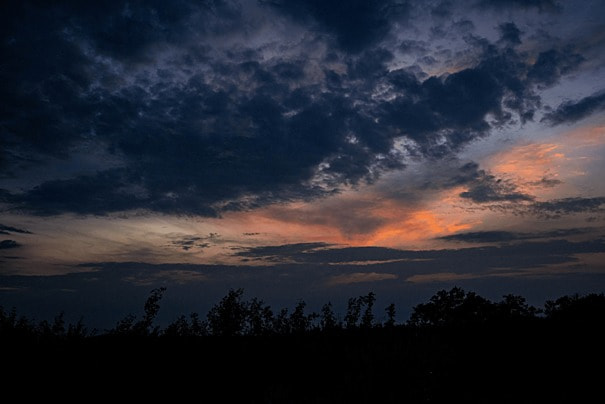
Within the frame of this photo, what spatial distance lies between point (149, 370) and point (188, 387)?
1.07 meters

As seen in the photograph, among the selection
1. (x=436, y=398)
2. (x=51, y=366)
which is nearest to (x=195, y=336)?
(x=51, y=366)

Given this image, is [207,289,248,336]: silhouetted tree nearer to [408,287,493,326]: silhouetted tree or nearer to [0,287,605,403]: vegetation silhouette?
[0,287,605,403]: vegetation silhouette

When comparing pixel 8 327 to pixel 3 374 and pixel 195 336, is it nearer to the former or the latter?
pixel 3 374

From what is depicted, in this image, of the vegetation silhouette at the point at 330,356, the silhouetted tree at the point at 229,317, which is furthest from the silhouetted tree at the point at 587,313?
the silhouetted tree at the point at 229,317

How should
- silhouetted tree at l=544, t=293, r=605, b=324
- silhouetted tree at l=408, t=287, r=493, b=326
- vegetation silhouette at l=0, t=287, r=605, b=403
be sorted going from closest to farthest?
vegetation silhouette at l=0, t=287, r=605, b=403 → silhouetted tree at l=544, t=293, r=605, b=324 → silhouetted tree at l=408, t=287, r=493, b=326

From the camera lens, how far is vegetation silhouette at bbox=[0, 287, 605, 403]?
9570 mm

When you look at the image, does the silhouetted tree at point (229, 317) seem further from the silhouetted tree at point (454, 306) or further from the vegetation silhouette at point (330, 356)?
the silhouetted tree at point (454, 306)

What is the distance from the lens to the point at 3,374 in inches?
341

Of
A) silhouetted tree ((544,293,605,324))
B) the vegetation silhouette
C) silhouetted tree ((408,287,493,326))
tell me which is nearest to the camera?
Result: the vegetation silhouette

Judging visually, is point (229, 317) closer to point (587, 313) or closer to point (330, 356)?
point (330, 356)

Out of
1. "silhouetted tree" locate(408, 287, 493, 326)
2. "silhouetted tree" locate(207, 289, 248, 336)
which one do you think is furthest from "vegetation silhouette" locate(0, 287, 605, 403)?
"silhouetted tree" locate(408, 287, 493, 326)

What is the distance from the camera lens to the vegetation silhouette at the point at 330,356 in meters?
9.57

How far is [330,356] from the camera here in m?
11.9

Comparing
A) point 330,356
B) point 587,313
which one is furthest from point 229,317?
point 587,313
